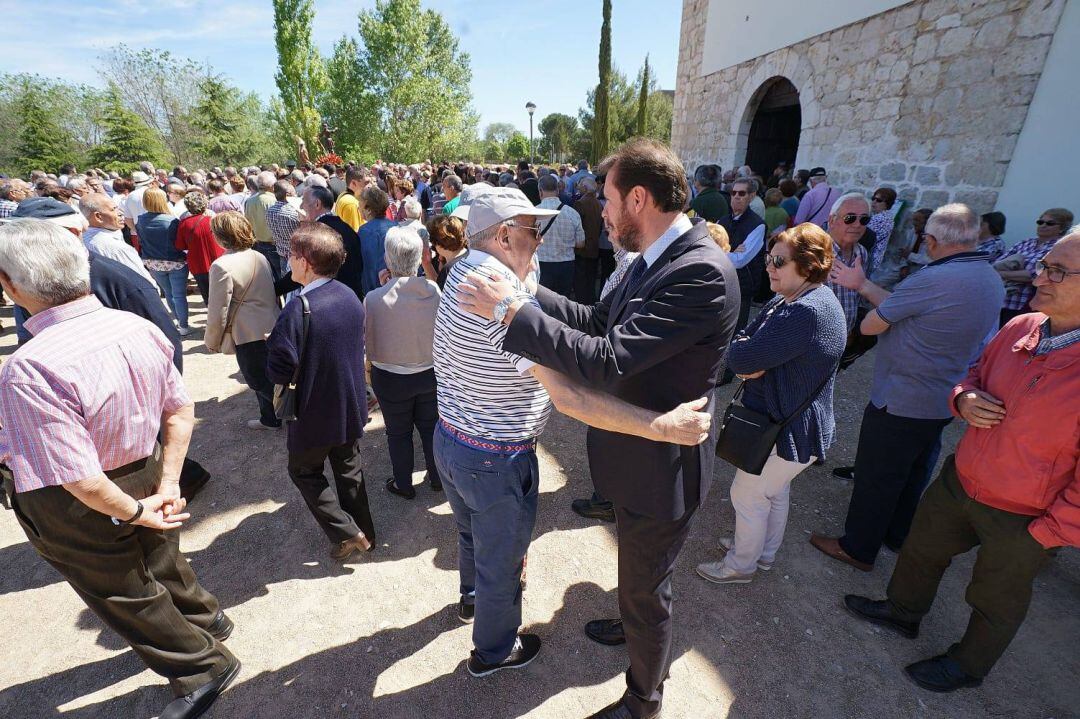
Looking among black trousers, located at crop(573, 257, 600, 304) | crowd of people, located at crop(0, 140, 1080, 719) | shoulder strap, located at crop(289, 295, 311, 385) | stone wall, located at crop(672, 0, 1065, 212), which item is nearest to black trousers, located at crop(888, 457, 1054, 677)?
crowd of people, located at crop(0, 140, 1080, 719)

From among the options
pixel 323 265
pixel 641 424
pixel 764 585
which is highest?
pixel 323 265

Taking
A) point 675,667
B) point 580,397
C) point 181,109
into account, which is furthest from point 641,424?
point 181,109

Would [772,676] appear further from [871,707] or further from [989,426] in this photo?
[989,426]

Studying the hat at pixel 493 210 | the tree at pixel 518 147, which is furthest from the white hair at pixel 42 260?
the tree at pixel 518 147

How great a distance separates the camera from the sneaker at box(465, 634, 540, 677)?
2.23 meters

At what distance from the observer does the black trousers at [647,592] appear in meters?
1.75

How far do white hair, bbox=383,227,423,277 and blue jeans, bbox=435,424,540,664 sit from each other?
4.42 feet

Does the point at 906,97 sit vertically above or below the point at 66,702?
above

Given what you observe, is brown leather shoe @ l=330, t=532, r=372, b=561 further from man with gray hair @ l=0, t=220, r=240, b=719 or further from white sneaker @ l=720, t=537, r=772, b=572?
white sneaker @ l=720, t=537, r=772, b=572

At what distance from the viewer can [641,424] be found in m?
1.47

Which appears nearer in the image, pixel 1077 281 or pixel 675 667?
pixel 1077 281

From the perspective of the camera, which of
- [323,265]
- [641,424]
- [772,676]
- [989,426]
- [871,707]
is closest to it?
[641,424]

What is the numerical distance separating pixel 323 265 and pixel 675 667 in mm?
2718

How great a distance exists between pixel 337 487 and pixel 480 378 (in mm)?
1630
